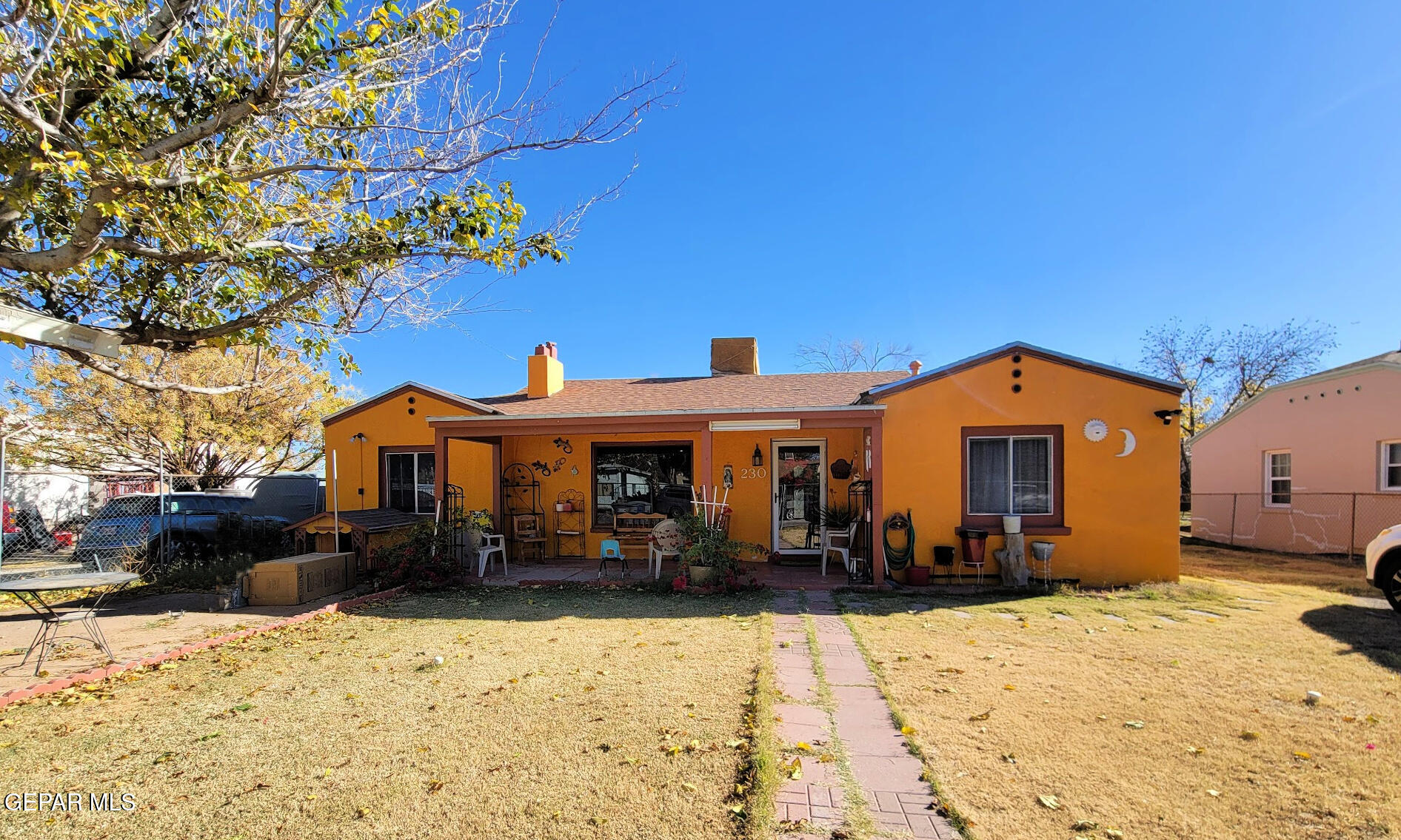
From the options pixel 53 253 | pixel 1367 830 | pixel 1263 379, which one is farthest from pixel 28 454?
pixel 1263 379

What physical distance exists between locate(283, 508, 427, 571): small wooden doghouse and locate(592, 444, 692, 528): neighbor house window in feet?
10.3

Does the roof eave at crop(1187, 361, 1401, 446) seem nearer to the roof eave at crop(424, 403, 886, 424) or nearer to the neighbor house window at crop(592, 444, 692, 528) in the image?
the roof eave at crop(424, 403, 886, 424)

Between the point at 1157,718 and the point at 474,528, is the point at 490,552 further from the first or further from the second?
the point at 1157,718

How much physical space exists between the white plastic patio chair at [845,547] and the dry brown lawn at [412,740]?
3.60 m

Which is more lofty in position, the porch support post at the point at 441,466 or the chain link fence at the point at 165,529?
the porch support post at the point at 441,466

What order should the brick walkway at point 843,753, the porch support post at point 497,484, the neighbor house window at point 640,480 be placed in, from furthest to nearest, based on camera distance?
the neighbor house window at point 640,480, the porch support post at point 497,484, the brick walkway at point 843,753

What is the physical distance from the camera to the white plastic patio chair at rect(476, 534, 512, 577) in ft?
33.3

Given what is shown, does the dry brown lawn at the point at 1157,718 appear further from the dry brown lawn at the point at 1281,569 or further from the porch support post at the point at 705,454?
the porch support post at the point at 705,454

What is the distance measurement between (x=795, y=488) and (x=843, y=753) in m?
7.80

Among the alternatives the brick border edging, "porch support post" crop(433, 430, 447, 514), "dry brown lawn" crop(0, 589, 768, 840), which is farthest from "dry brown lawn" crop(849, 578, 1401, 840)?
"porch support post" crop(433, 430, 447, 514)

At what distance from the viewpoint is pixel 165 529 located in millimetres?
10805

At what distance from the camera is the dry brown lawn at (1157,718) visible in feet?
10.2

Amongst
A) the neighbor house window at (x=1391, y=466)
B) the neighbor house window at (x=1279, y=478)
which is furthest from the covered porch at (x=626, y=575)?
the neighbor house window at (x=1279, y=478)

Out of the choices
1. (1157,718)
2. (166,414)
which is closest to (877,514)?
(1157,718)
